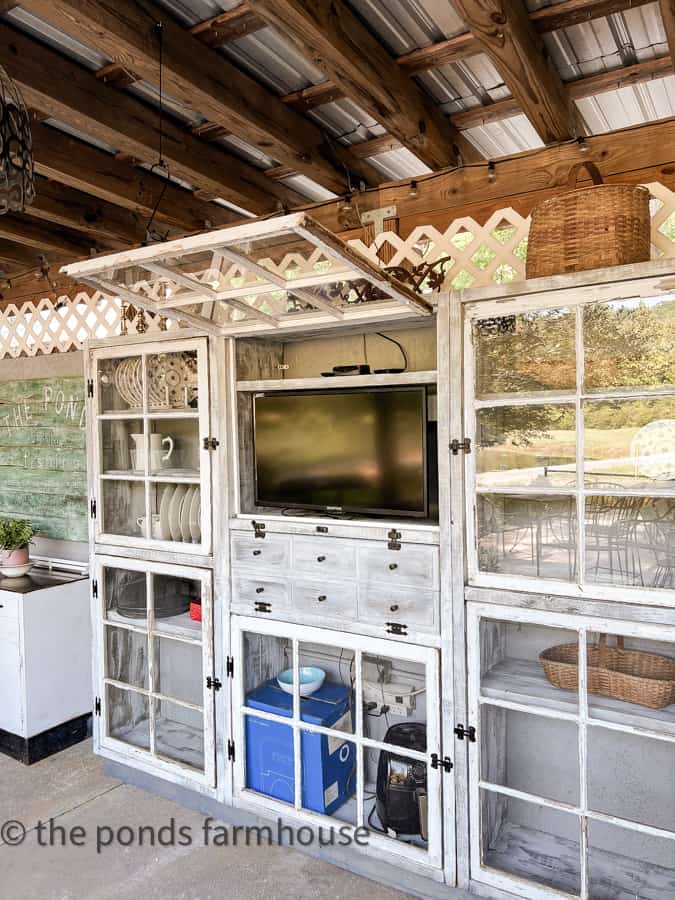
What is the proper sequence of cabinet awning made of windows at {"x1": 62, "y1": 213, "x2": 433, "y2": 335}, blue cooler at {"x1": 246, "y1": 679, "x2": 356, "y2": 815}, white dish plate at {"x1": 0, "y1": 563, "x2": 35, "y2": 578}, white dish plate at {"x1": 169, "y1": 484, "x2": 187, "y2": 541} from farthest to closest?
white dish plate at {"x1": 0, "y1": 563, "x2": 35, "y2": 578}
white dish plate at {"x1": 169, "y1": 484, "x2": 187, "y2": 541}
blue cooler at {"x1": 246, "y1": 679, "x2": 356, "y2": 815}
cabinet awning made of windows at {"x1": 62, "y1": 213, "x2": 433, "y2": 335}

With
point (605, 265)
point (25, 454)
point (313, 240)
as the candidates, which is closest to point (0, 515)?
point (25, 454)

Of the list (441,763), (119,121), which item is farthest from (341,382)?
(441,763)

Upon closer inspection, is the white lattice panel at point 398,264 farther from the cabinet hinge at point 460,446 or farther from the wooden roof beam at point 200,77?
the cabinet hinge at point 460,446

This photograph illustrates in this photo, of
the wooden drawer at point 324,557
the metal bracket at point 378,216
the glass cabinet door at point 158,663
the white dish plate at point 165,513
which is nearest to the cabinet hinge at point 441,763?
the wooden drawer at point 324,557

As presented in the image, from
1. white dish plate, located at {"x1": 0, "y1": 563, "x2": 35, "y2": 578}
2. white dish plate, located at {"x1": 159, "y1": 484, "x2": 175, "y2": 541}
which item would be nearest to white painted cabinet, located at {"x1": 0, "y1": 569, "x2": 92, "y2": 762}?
white dish plate, located at {"x1": 0, "y1": 563, "x2": 35, "y2": 578}

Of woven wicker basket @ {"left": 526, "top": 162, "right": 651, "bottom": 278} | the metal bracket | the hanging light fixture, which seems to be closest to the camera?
the hanging light fixture

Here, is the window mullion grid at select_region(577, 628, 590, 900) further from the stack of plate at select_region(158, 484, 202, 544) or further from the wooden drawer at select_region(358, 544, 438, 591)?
the stack of plate at select_region(158, 484, 202, 544)

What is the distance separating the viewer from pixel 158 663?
112 inches

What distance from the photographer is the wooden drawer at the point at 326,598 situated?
232 centimetres

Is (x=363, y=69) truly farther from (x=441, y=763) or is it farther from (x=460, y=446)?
(x=441, y=763)

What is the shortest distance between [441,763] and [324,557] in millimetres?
765

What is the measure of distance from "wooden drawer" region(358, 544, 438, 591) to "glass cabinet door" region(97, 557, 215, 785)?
28.4 inches

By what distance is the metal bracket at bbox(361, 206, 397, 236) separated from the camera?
2.89 metres

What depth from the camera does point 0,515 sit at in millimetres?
4105
